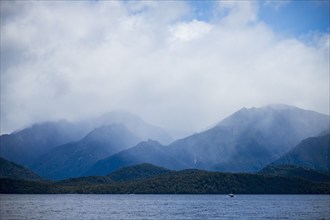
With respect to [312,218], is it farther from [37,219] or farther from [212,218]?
[37,219]

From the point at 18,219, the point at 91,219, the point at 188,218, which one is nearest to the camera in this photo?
the point at 18,219

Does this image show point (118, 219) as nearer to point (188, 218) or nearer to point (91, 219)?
point (91, 219)

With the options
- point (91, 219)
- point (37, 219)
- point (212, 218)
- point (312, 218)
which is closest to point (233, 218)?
point (212, 218)

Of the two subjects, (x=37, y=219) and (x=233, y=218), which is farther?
(x=233, y=218)

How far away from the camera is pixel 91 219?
148m

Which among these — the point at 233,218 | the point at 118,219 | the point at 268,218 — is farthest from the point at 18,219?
the point at 268,218

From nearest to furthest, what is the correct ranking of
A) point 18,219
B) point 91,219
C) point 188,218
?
point 18,219 → point 91,219 → point 188,218

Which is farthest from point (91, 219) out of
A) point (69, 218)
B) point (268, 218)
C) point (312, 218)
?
point (312, 218)

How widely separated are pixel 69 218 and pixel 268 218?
82.8 m

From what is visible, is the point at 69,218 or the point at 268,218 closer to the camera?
the point at 69,218

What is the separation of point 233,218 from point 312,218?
104 feet

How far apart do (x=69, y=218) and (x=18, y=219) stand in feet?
63.3

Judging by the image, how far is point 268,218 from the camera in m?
164

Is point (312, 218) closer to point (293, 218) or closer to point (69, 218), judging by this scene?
point (293, 218)
